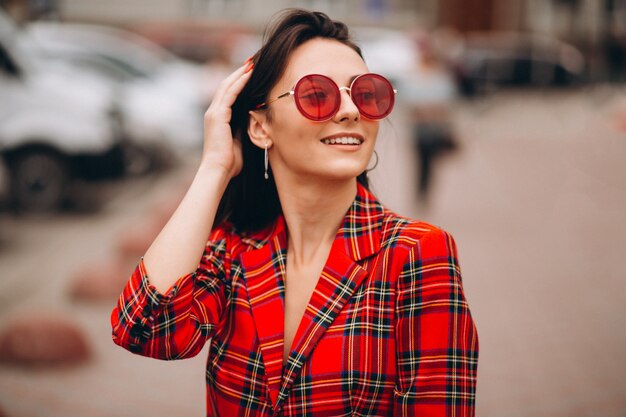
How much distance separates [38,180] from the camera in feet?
30.5

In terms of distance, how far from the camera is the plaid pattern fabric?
1.70 meters

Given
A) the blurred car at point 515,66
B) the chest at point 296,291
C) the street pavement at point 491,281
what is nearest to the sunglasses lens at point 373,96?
the chest at point 296,291

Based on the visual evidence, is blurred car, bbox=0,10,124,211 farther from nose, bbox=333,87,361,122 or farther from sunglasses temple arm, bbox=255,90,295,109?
nose, bbox=333,87,361,122

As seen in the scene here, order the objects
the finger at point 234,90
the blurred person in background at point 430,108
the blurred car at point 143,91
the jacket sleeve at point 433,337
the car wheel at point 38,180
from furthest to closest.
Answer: the blurred car at point 143,91 → the car wheel at point 38,180 → the blurred person in background at point 430,108 → the finger at point 234,90 → the jacket sleeve at point 433,337

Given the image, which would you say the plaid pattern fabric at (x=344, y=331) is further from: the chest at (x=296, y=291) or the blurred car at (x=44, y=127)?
the blurred car at (x=44, y=127)

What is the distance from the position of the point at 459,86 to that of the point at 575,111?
335 cm

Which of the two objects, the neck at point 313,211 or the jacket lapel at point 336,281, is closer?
the jacket lapel at point 336,281

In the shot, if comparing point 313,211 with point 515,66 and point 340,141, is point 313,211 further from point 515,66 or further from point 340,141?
point 515,66

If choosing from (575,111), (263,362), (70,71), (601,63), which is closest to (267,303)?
(263,362)

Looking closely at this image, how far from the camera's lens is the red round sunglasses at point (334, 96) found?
1.82m

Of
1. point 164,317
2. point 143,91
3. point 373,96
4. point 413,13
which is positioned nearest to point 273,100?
point 373,96

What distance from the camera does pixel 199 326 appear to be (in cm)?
186

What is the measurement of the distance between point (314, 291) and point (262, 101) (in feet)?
1.66

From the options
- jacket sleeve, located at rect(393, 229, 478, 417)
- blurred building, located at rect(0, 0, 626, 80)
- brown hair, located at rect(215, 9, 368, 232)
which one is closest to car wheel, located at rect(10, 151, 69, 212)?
brown hair, located at rect(215, 9, 368, 232)
